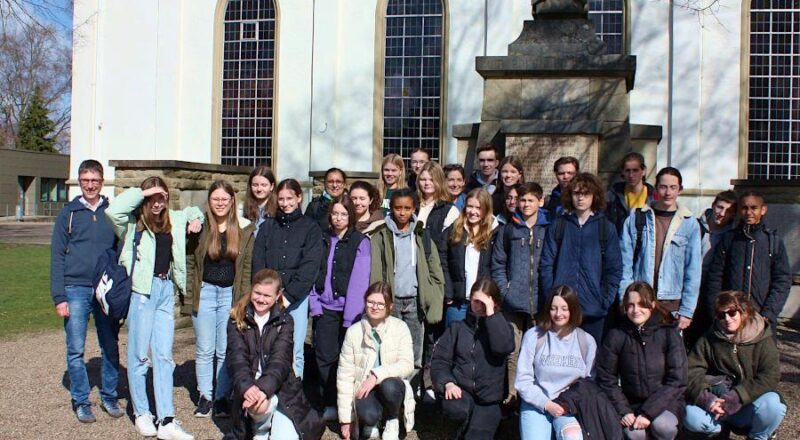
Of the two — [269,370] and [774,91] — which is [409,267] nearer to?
[269,370]

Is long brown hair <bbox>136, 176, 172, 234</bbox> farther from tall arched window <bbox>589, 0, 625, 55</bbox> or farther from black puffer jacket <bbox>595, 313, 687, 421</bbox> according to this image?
tall arched window <bbox>589, 0, 625, 55</bbox>

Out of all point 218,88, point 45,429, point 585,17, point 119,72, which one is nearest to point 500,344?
point 45,429

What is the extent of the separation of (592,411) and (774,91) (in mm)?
14706

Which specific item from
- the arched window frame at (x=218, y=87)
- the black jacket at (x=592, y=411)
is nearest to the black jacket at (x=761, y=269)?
the black jacket at (x=592, y=411)

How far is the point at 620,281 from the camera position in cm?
565

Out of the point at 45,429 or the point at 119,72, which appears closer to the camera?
the point at 45,429

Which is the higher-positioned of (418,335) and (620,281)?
(620,281)

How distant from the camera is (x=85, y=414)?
5.93m

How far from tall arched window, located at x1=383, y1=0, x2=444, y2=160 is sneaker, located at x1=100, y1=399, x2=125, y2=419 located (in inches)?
517

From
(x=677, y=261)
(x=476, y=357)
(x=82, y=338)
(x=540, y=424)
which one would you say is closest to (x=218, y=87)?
(x=82, y=338)

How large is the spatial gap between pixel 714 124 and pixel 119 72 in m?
14.5

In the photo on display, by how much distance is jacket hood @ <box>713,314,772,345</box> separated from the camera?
524 cm

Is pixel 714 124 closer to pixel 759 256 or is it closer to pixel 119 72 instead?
pixel 759 256

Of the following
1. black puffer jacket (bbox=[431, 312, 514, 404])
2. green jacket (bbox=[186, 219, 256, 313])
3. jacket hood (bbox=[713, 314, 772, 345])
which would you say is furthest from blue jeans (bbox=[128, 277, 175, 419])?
jacket hood (bbox=[713, 314, 772, 345])
